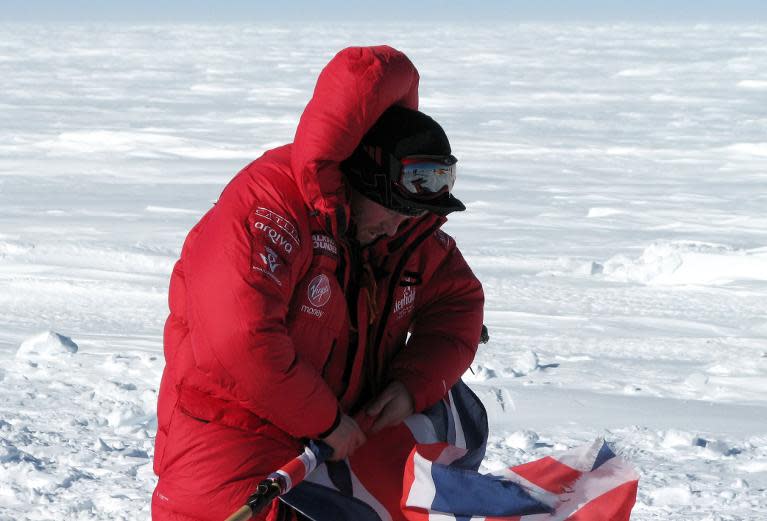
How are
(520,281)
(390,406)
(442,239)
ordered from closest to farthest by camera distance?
1. (390,406)
2. (442,239)
3. (520,281)

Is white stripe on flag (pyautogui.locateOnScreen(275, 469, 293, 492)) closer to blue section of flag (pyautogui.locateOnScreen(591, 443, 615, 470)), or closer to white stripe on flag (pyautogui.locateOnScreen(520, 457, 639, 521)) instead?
white stripe on flag (pyautogui.locateOnScreen(520, 457, 639, 521))

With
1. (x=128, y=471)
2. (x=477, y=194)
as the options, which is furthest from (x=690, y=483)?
(x=477, y=194)

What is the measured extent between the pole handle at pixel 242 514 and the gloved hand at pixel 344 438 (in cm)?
23

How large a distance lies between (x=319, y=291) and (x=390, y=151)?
0.91ft

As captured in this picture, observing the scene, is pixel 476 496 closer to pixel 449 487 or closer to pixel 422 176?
pixel 449 487

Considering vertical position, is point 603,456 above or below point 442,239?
below

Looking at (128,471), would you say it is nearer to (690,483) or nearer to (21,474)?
(21,474)

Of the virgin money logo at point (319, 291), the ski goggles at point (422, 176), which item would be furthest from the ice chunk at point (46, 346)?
the ski goggles at point (422, 176)

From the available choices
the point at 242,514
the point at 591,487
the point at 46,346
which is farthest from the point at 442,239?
the point at 46,346

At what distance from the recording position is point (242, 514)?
164cm

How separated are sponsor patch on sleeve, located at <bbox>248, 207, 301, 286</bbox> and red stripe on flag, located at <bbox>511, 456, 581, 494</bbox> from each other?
612mm

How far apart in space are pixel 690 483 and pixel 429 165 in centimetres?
175

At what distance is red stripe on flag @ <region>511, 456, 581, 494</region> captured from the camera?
6.27 ft

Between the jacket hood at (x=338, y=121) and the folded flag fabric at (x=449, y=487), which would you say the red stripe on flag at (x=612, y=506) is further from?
the jacket hood at (x=338, y=121)
